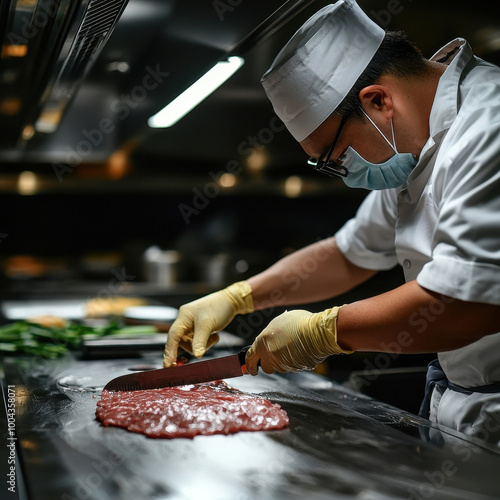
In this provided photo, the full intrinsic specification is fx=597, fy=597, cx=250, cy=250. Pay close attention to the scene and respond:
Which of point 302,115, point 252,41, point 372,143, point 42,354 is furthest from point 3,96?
point 372,143

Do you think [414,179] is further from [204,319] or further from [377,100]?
[204,319]

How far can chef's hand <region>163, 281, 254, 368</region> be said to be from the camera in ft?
6.33

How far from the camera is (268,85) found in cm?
170

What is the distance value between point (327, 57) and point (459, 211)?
58cm

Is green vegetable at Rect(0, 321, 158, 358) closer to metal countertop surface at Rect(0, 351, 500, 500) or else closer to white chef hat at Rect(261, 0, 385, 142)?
metal countertop surface at Rect(0, 351, 500, 500)

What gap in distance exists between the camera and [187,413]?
4.66 feet

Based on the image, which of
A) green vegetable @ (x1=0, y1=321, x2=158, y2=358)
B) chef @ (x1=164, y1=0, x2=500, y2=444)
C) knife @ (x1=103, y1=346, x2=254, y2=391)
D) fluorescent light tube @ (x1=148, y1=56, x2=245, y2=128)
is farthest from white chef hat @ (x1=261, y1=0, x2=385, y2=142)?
green vegetable @ (x1=0, y1=321, x2=158, y2=358)

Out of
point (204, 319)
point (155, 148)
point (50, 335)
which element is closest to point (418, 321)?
point (204, 319)

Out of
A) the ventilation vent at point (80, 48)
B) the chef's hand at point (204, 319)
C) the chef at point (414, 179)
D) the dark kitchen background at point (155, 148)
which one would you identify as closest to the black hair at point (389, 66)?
the chef at point (414, 179)

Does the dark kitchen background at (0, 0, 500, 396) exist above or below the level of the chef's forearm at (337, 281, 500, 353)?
above

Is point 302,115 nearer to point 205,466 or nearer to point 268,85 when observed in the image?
point 268,85

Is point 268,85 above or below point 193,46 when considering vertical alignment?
below

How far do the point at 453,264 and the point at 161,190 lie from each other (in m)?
4.29

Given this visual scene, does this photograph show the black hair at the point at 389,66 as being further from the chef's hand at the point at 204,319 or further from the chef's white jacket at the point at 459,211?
the chef's hand at the point at 204,319
